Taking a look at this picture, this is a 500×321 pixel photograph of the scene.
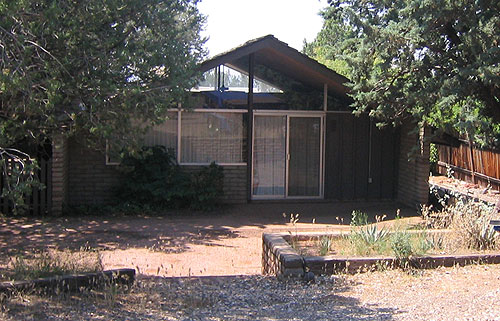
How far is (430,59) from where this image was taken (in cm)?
1168

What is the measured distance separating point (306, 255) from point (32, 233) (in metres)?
5.87

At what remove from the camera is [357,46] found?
39.9 feet

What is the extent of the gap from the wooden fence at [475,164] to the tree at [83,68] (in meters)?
12.0

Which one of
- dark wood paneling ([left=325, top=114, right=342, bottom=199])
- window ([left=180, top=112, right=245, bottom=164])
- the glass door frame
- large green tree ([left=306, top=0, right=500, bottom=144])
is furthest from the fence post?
dark wood paneling ([left=325, top=114, right=342, bottom=199])

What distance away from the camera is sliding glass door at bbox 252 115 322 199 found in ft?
51.8

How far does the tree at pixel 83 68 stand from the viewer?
271 inches

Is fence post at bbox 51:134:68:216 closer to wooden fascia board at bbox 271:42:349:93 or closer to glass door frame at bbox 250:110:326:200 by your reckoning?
glass door frame at bbox 250:110:326:200

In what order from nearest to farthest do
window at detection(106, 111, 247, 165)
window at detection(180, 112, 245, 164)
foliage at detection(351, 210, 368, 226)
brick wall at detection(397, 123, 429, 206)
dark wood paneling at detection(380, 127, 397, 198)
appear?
foliage at detection(351, 210, 368, 226)
brick wall at detection(397, 123, 429, 206)
window at detection(106, 111, 247, 165)
window at detection(180, 112, 245, 164)
dark wood paneling at detection(380, 127, 397, 198)

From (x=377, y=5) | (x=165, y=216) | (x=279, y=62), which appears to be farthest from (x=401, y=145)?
(x=165, y=216)

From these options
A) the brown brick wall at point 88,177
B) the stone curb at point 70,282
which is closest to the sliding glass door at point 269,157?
the brown brick wall at point 88,177

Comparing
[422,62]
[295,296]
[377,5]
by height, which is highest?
[377,5]

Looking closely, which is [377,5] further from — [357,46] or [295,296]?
[295,296]

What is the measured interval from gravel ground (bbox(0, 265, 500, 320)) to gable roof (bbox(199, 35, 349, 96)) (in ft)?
23.5

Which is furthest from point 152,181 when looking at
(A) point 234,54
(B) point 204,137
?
(A) point 234,54
